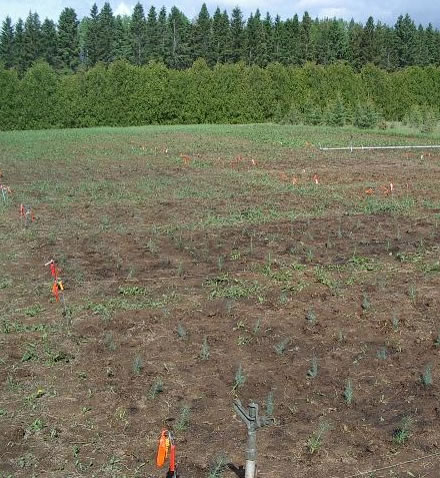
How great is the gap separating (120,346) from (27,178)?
11.7m

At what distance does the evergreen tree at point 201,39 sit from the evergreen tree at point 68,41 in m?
12.0

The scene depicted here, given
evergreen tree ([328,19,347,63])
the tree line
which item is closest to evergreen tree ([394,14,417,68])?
the tree line

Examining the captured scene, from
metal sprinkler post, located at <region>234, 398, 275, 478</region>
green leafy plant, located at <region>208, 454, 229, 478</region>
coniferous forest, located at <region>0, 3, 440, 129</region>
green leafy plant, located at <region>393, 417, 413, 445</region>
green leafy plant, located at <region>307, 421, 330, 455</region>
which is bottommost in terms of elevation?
green leafy plant, located at <region>208, 454, 229, 478</region>

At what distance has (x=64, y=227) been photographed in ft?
33.8

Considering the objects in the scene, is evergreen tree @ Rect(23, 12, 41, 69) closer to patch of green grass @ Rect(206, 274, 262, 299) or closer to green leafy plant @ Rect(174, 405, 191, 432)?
patch of green grass @ Rect(206, 274, 262, 299)

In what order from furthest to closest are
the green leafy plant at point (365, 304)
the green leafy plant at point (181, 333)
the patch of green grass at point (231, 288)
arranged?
the patch of green grass at point (231, 288) → the green leafy plant at point (365, 304) → the green leafy plant at point (181, 333)

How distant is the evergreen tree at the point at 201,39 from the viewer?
6278 centimetres

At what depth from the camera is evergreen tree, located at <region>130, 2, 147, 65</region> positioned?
211 ft

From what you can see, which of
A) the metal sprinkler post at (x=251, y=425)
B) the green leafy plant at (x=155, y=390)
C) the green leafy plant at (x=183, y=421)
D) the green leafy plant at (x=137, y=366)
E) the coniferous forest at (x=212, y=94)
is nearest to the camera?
the metal sprinkler post at (x=251, y=425)

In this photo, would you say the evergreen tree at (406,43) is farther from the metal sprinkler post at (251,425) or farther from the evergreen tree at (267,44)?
the metal sprinkler post at (251,425)

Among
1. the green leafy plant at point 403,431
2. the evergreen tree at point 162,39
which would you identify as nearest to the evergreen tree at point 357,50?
the evergreen tree at point 162,39

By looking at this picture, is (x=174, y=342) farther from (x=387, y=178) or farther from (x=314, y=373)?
(x=387, y=178)

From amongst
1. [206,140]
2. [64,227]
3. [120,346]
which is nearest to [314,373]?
[120,346]

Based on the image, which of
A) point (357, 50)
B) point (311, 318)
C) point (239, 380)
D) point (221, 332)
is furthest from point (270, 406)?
point (357, 50)
